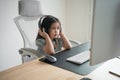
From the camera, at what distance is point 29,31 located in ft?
6.03

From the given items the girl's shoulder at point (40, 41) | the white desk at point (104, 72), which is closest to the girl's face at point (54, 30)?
the girl's shoulder at point (40, 41)

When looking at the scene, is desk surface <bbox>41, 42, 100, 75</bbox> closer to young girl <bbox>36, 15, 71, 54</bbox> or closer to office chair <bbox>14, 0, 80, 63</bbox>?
young girl <bbox>36, 15, 71, 54</bbox>

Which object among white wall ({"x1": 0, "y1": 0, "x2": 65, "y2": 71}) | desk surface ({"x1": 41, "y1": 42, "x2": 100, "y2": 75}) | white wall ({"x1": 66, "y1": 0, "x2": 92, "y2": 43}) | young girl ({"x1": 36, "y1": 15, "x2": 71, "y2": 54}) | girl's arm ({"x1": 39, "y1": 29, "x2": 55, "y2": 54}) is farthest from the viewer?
white wall ({"x1": 66, "y1": 0, "x2": 92, "y2": 43})

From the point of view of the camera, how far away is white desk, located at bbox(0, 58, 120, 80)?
1.08 m

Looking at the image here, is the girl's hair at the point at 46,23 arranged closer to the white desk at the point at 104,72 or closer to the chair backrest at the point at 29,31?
the chair backrest at the point at 29,31

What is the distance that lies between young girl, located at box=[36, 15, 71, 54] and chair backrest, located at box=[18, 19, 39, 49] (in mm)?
71

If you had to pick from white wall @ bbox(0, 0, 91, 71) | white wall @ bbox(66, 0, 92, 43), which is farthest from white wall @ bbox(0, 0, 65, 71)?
white wall @ bbox(66, 0, 92, 43)

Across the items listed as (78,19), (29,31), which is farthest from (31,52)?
(78,19)

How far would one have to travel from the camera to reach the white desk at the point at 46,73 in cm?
108

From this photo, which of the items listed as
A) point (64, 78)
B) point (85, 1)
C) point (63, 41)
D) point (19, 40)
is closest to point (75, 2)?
point (85, 1)

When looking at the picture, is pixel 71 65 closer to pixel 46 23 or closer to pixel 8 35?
pixel 46 23

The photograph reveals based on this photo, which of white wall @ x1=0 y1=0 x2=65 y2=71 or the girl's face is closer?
the girl's face

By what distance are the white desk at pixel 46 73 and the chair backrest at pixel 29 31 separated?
59 cm

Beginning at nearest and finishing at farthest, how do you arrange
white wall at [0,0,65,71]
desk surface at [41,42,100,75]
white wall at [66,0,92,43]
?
desk surface at [41,42,100,75] < white wall at [0,0,65,71] < white wall at [66,0,92,43]
